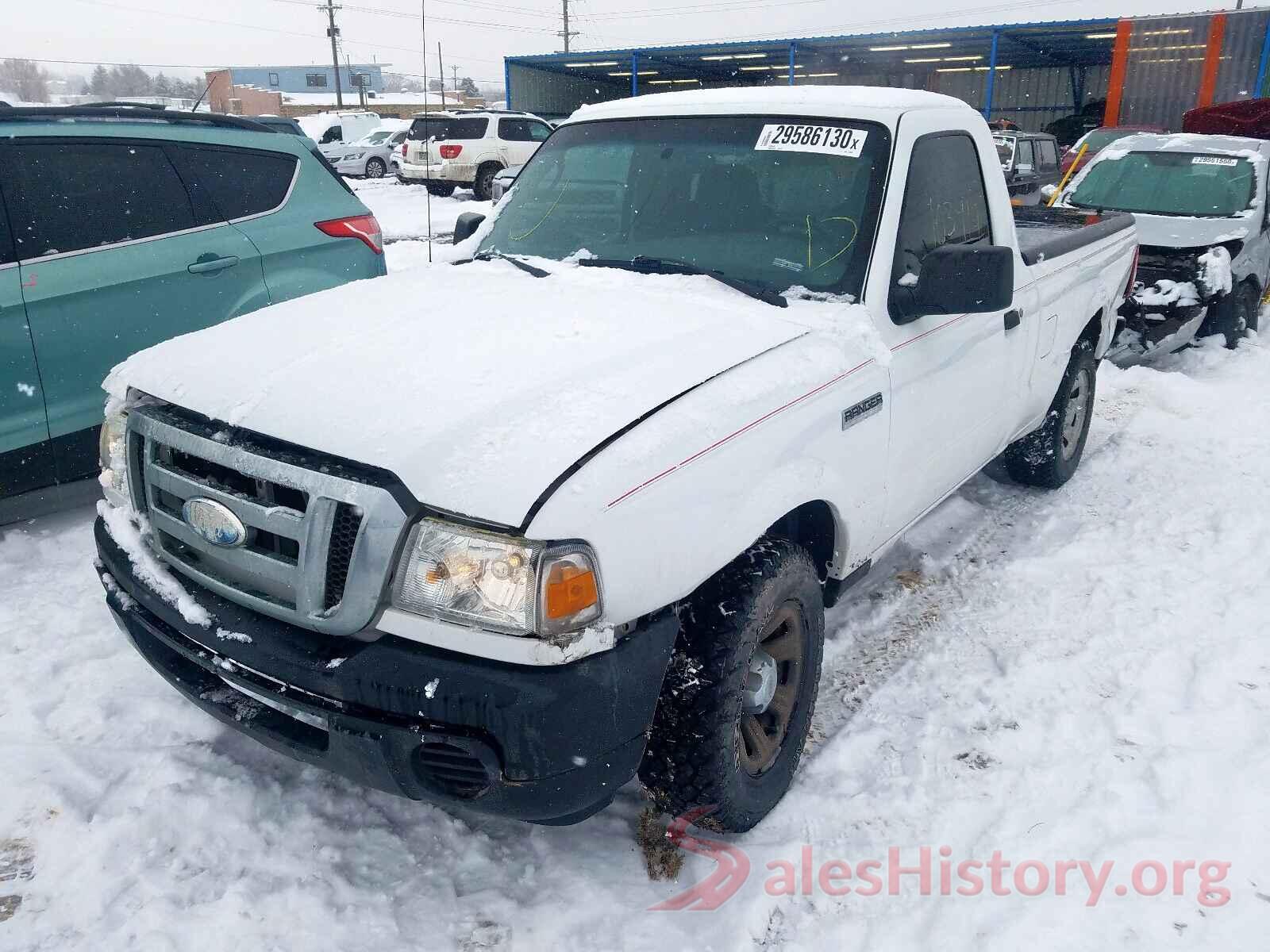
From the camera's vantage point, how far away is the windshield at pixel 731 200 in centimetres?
303

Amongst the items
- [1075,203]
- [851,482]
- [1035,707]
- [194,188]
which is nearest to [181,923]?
[851,482]

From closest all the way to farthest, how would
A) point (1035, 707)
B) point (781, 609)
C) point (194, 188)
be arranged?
point (781, 609)
point (1035, 707)
point (194, 188)

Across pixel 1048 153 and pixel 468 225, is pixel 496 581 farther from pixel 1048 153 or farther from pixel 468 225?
pixel 1048 153

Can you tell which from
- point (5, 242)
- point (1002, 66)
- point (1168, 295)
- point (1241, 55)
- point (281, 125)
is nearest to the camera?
point (5, 242)

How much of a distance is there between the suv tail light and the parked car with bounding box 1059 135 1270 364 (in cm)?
525

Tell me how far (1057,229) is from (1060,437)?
43.8 inches

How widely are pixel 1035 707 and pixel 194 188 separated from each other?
14.6ft

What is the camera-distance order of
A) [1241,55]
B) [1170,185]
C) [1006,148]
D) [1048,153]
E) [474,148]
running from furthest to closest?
1. [1241,55]
2. [474,148]
3. [1048,153]
4. [1006,148]
5. [1170,185]

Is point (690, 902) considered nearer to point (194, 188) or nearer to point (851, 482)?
point (851, 482)

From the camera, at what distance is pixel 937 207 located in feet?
10.9

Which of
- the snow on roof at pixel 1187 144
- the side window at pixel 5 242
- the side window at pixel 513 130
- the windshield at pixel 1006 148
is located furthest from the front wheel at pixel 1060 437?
the side window at pixel 513 130

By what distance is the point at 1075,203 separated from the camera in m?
9.01

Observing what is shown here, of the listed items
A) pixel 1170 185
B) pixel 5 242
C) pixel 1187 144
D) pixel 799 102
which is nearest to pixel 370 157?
pixel 1187 144

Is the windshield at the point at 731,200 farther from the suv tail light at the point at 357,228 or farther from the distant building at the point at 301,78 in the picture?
the distant building at the point at 301,78
